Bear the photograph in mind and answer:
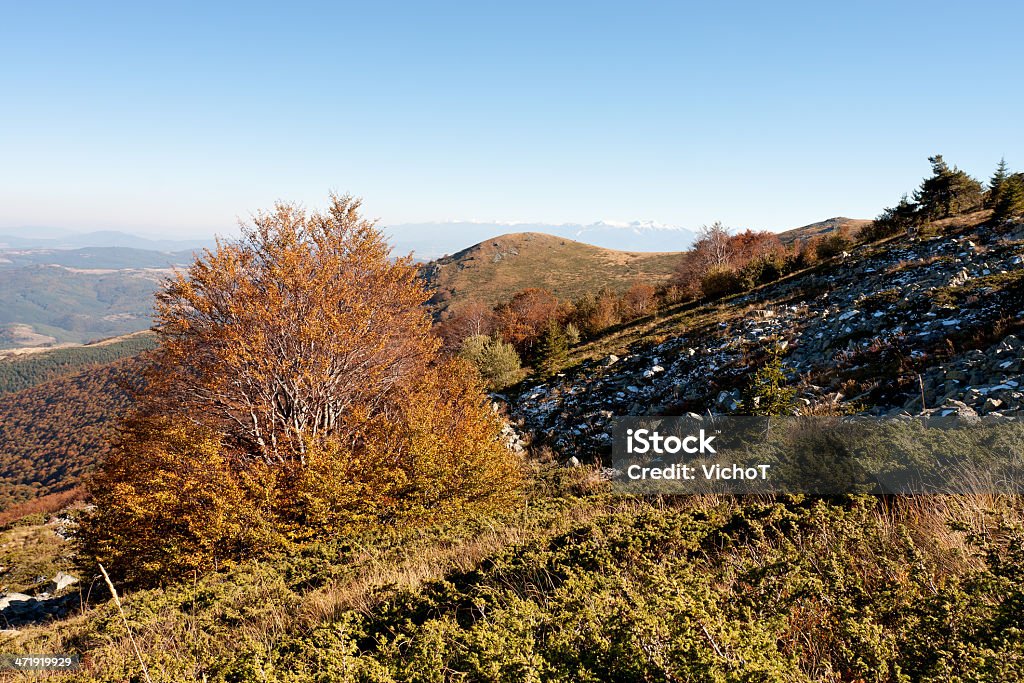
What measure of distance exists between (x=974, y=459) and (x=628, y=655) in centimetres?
572

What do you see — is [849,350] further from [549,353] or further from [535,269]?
[535,269]

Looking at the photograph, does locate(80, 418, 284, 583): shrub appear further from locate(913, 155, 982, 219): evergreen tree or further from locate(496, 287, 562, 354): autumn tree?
locate(913, 155, 982, 219): evergreen tree

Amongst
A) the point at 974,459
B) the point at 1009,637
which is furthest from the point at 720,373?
the point at 1009,637

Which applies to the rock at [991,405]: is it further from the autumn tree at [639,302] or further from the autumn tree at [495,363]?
the autumn tree at [639,302]

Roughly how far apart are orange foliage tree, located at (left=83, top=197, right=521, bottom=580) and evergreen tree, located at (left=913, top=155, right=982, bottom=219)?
3518 centimetres

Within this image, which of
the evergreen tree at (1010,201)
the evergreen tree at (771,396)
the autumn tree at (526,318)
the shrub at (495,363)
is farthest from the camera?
the autumn tree at (526,318)

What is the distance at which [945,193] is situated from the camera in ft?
95.9

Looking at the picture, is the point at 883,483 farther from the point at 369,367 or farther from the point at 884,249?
the point at 884,249

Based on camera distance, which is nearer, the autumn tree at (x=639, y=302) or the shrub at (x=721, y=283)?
the shrub at (x=721, y=283)

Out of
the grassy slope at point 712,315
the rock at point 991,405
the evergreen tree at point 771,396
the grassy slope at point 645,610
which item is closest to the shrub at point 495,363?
the grassy slope at point 712,315

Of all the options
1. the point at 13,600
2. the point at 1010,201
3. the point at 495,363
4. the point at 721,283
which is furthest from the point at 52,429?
the point at 1010,201

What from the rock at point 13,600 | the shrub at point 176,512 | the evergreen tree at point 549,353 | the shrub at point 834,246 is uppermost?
the shrub at point 834,246

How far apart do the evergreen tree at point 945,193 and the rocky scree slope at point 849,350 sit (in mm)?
8143

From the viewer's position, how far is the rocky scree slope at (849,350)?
30.6 feet
